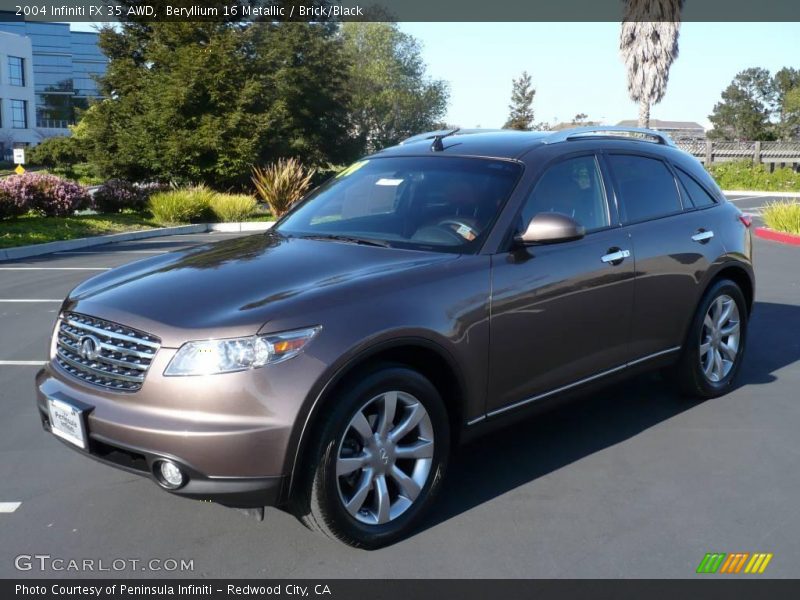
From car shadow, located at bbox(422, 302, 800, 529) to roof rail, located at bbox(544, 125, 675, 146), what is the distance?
1539mm

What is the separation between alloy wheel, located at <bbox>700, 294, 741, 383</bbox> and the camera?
18.9 ft

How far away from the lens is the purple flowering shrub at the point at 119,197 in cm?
2288

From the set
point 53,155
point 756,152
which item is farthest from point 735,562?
point 53,155

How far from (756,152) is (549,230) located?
43845 mm

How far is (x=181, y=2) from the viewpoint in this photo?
27359 millimetres

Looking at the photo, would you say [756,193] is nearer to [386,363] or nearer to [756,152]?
[756,152]

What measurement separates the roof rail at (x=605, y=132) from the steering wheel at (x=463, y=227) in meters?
0.84

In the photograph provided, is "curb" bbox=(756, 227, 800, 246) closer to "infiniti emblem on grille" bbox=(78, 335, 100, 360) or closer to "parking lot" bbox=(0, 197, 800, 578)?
"parking lot" bbox=(0, 197, 800, 578)

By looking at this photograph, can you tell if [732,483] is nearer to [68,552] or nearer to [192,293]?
[192,293]

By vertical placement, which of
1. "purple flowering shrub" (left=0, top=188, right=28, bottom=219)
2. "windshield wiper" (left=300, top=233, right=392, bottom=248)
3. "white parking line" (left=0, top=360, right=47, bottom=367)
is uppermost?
"windshield wiper" (left=300, top=233, right=392, bottom=248)

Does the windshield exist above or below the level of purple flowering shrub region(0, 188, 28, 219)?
above

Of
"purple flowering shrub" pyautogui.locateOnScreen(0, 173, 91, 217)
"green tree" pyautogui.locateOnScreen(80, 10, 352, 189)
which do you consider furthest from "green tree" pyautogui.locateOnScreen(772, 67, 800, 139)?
"purple flowering shrub" pyautogui.locateOnScreen(0, 173, 91, 217)

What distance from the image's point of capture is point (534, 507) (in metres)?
4.17
